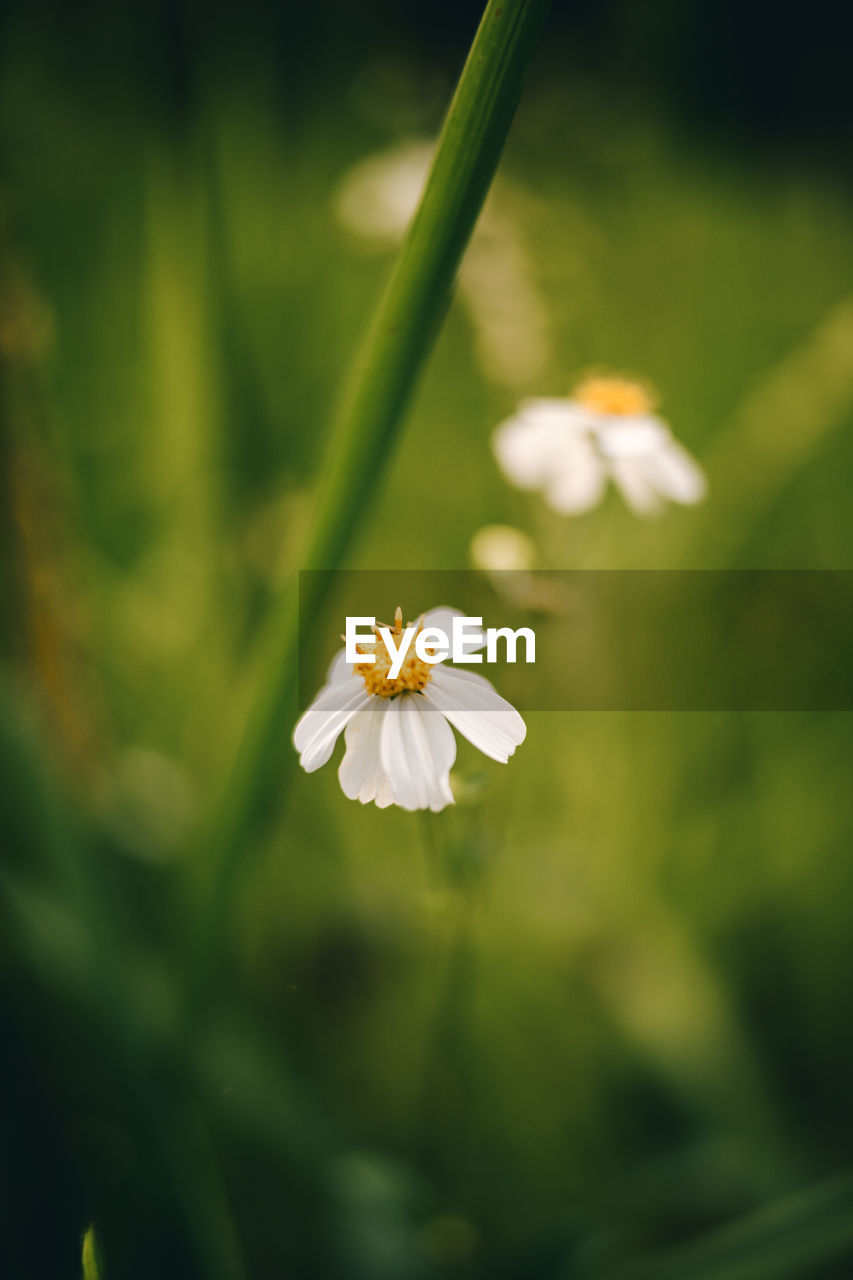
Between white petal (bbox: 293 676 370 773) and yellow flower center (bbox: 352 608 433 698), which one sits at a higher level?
yellow flower center (bbox: 352 608 433 698)

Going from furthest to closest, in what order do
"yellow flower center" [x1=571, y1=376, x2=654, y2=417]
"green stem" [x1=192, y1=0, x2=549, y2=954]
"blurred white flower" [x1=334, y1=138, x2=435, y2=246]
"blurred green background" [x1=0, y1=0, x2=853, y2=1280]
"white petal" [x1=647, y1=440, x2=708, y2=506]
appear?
1. "blurred white flower" [x1=334, y1=138, x2=435, y2=246]
2. "yellow flower center" [x1=571, y1=376, x2=654, y2=417]
3. "white petal" [x1=647, y1=440, x2=708, y2=506]
4. "blurred green background" [x1=0, y1=0, x2=853, y2=1280]
5. "green stem" [x1=192, y1=0, x2=549, y2=954]

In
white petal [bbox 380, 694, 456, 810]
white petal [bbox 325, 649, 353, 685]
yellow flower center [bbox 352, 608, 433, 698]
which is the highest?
white petal [bbox 325, 649, 353, 685]

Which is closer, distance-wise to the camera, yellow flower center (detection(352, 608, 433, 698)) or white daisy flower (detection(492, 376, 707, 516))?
yellow flower center (detection(352, 608, 433, 698))

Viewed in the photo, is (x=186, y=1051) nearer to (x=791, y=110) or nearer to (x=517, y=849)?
(x=517, y=849)

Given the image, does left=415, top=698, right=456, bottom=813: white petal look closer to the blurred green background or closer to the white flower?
the white flower

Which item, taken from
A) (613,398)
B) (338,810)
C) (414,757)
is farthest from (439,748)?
(338,810)

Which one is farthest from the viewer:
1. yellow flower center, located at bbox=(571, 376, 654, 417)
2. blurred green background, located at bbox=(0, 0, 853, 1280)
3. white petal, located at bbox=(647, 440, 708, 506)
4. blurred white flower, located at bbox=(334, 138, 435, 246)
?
blurred white flower, located at bbox=(334, 138, 435, 246)

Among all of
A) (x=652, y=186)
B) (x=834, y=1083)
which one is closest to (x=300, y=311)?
(x=652, y=186)

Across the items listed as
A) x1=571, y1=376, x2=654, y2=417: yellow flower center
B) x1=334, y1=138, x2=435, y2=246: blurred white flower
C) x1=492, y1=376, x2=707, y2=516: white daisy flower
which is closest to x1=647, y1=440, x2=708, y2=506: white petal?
x1=492, y1=376, x2=707, y2=516: white daisy flower
